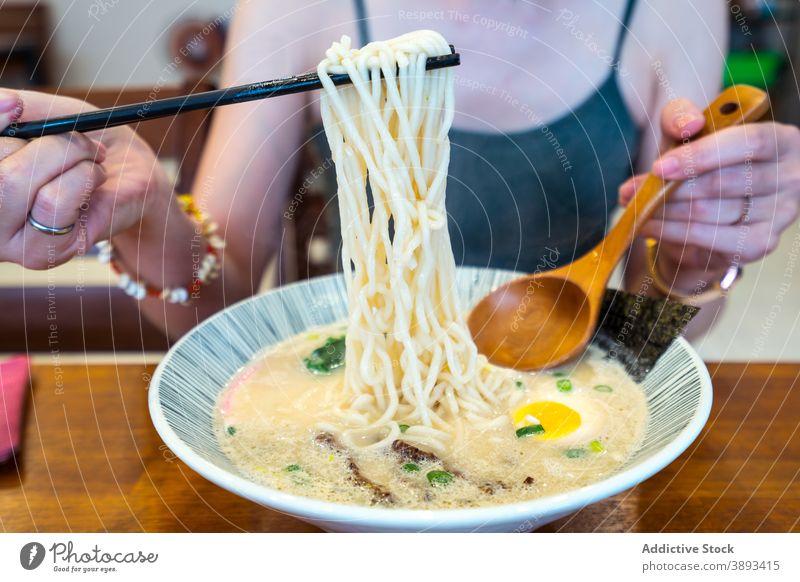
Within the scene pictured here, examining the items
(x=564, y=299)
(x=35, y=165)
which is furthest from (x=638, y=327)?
(x=35, y=165)

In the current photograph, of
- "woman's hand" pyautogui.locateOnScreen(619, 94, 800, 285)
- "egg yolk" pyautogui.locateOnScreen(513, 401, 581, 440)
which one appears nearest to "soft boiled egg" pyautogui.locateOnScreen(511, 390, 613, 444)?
"egg yolk" pyautogui.locateOnScreen(513, 401, 581, 440)

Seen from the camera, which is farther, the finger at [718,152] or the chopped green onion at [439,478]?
the finger at [718,152]

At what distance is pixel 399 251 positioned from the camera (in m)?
0.81

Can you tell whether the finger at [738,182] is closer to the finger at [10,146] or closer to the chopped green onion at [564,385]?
the chopped green onion at [564,385]

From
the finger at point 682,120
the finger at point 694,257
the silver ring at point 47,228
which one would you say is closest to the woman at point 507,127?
the finger at point 694,257

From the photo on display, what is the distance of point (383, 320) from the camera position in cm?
87

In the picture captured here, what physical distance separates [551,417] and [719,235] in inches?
19.5

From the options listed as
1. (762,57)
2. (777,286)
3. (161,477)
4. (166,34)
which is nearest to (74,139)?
(161,477)

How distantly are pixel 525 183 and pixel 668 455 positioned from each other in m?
0.94

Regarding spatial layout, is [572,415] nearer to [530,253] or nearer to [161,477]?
[161,477]

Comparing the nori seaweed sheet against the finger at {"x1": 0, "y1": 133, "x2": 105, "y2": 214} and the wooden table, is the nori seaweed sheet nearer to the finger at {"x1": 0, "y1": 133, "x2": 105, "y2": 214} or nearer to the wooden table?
the wooden table

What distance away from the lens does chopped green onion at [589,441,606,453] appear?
76cm

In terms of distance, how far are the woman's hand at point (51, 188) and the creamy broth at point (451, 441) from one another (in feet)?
1.02

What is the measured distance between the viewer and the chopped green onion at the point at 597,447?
0.76 meters
